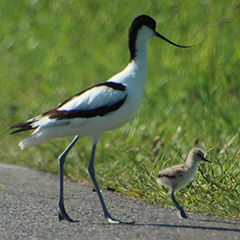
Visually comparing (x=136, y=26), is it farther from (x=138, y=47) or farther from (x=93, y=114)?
(x=93, y=114)

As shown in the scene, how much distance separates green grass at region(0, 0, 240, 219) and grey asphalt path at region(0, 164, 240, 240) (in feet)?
0.68

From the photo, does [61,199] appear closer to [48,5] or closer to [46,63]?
[46,63]

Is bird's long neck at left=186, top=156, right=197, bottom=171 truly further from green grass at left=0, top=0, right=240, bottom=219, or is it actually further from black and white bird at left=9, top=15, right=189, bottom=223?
black and white bird at left=9, top=15, right=189, bottom=223

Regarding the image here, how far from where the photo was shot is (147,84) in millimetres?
6445

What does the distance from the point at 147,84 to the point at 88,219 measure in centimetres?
316

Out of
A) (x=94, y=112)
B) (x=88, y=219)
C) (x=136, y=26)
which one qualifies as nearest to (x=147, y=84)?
(x=136, y=26)

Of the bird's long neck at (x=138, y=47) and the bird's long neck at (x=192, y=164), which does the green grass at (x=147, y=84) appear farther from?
the bird's long neck at (x=138, y=47)

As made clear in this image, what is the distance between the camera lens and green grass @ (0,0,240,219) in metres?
4.30

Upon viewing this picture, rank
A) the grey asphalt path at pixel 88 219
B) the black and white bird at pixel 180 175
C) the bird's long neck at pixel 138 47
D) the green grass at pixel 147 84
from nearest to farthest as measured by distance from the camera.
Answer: the grey asphalt path at pixel 88 219
the black and white bird at pixel 180 175
the bird's long neck at pixel 138 47
the green grass at pixel 147 84

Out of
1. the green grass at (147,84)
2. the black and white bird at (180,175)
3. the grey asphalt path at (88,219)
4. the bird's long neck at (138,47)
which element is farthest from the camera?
the green grass at (147,84)

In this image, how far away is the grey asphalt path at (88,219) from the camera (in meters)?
3.27

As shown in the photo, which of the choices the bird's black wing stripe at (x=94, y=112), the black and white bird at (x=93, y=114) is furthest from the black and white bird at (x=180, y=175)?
the bird's black wing stripe at (x=94, y=112)

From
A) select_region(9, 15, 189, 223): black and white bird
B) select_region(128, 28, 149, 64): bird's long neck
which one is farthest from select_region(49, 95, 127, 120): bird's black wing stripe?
select_region(128, 28, 149, 64): bird's long neck

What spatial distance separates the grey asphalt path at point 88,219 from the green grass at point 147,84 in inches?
8.2
